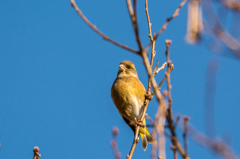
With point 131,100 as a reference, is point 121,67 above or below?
above

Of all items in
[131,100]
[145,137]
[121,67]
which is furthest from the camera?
[121,67]

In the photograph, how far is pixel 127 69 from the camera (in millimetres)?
6312

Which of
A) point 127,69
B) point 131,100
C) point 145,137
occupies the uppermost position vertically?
point 127,69

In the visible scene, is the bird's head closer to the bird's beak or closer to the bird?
the bird's beak

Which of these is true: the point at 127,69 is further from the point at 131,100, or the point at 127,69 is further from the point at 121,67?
the point at 131,100

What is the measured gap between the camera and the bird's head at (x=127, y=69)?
6254 millimetres

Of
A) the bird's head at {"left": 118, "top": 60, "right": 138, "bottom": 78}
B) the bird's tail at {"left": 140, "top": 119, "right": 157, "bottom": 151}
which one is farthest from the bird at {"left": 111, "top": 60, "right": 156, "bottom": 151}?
the bird's head at {"left": 118, "top": 60, "right": 138, "bottom": 78}

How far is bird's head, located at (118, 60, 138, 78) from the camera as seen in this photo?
6.25 metres

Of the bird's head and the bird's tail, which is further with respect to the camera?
the bird's head

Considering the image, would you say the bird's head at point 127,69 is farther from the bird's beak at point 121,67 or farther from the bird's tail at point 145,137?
the bird's tail at point 145,137

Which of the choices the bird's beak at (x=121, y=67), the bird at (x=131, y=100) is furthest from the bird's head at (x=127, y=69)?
the bird at (x=131, y=100)

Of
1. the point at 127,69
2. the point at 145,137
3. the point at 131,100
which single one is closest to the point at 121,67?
the point at 127,69

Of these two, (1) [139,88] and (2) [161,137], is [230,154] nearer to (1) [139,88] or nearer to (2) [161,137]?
(2) [161,137]

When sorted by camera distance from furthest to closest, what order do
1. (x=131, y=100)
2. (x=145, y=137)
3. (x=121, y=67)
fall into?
1. (x=121, y=67)
2. (x=145, y=137)
3. (x=131, y=100)
